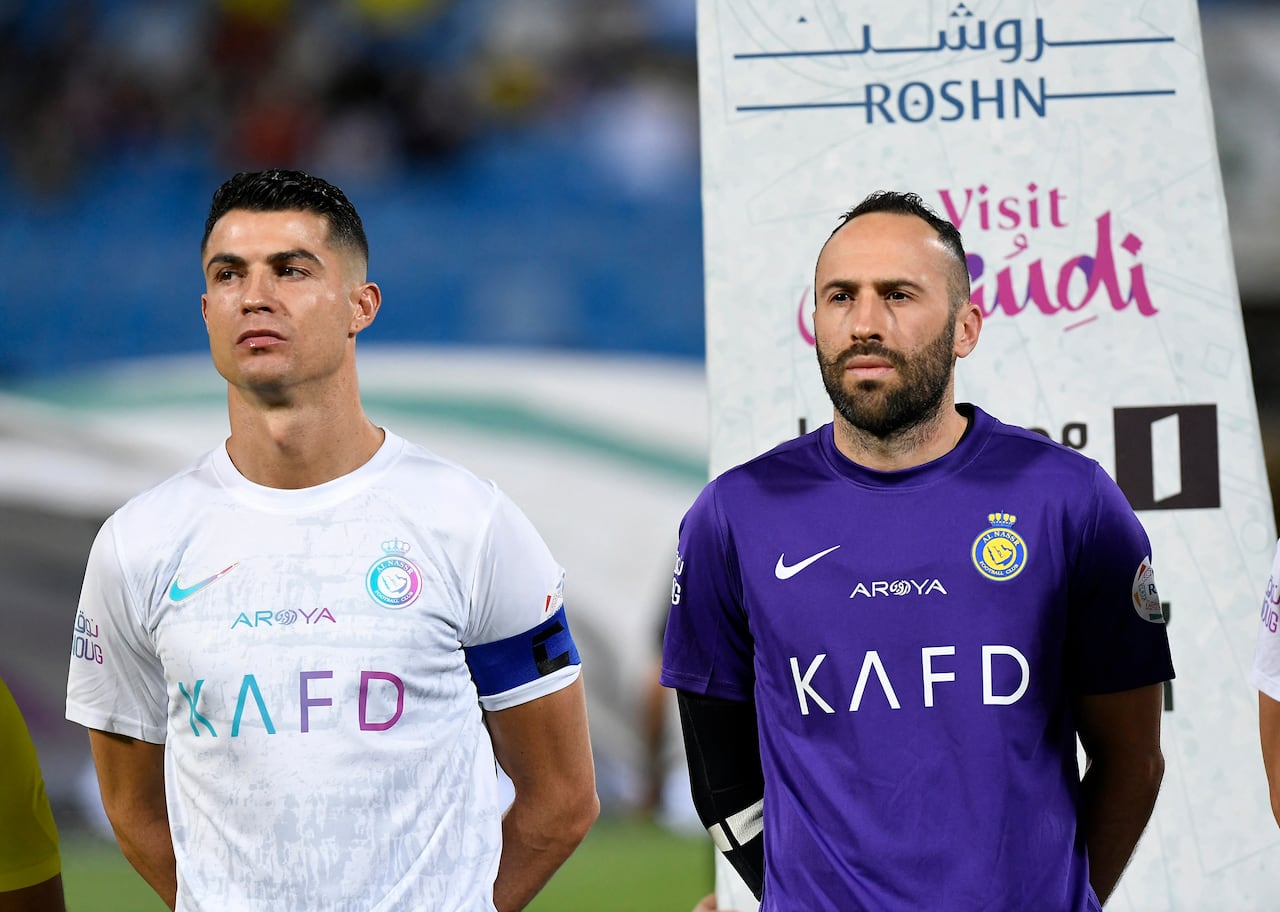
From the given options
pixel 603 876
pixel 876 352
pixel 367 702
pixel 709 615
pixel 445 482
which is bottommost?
pixel 603 876

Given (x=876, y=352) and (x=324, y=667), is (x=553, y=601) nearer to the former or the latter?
(x=324, y=667)

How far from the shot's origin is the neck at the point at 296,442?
7.30 ft

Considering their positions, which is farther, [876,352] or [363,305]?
Answer: [363,305]

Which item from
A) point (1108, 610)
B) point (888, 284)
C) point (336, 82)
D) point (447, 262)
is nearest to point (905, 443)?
point (888, 284)

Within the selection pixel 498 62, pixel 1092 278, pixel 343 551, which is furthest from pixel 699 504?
pixel 498 62

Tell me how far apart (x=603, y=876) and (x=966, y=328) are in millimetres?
3682

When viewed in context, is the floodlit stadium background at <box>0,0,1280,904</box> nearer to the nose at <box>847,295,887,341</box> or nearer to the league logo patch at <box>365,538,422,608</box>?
the league logo patch at <box>365,538,422,608</box>

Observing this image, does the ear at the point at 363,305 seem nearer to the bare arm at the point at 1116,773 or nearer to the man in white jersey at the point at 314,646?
the man in white jersey at the point at 314,646

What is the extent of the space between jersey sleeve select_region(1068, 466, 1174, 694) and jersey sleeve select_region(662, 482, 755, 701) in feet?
1.51

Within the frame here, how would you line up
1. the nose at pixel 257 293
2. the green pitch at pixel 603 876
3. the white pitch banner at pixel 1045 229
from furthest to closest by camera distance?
1. the green pitch at pixel 603 876
2. the white pitch banner at pixel 1045 229
3. the nose at pixel 257 293

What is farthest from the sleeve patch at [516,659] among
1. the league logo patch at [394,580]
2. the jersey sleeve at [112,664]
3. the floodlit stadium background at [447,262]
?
the floodlit stadium background at [447,262]

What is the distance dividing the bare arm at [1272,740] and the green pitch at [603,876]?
9.43 feet

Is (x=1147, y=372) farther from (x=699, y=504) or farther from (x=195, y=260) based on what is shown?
(x=195, y=260)

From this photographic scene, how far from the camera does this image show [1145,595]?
219cm
